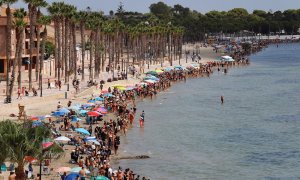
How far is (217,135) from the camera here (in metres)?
52.0

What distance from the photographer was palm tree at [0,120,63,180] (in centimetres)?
2397

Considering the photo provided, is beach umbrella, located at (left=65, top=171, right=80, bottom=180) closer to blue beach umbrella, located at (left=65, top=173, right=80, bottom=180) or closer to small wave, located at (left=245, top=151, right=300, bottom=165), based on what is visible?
blue beach umbrella, located at (left=65, top=173, right=80, bottom=180)

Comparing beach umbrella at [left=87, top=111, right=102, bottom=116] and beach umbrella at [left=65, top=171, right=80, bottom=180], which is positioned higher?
beach umbrella at [left=87, top=111, right=102, bottom=116]

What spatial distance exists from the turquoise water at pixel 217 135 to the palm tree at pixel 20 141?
13399 mm

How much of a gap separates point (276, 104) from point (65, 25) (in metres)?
29.0

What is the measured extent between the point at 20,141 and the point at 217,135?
29.9 metres

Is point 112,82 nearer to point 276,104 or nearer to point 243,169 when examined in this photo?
point 276,104

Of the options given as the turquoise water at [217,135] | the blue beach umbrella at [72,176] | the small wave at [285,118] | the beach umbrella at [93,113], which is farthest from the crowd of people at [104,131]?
the small wave at [285,118]

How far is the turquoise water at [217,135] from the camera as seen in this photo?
3969 cm

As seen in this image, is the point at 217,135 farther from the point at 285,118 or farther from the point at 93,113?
the point at 285,118

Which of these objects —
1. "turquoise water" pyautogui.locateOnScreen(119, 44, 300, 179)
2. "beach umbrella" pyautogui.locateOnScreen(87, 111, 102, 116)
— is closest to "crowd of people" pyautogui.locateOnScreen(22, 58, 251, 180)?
"beach umbrella" pyautogui.locateOnScreen(87, 111, 102, 116)

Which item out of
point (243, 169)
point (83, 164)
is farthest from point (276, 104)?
point (83, 164)

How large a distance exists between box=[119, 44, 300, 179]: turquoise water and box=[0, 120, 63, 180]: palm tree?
13399mm

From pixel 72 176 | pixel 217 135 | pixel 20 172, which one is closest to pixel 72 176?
pixel 72 176
